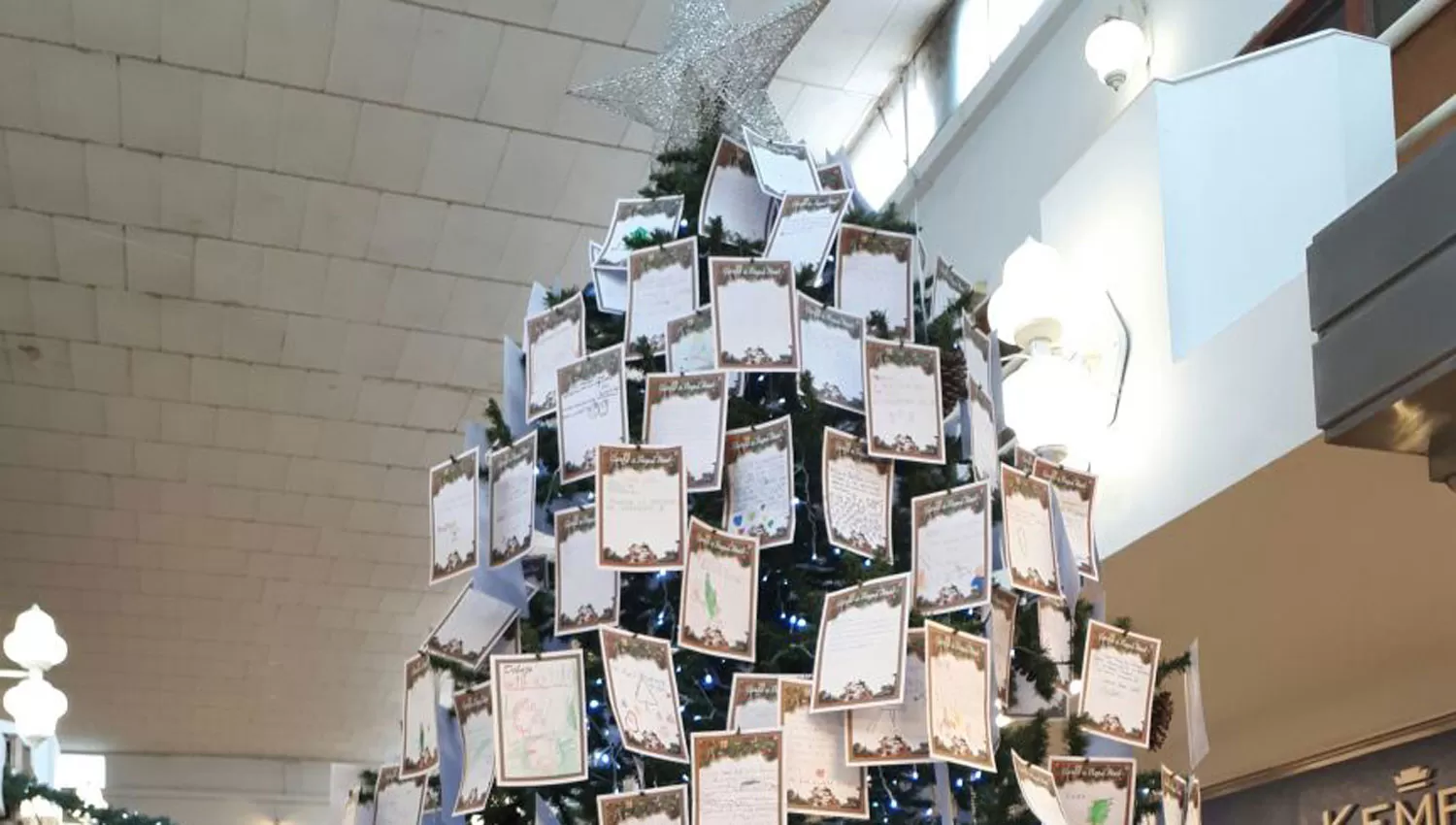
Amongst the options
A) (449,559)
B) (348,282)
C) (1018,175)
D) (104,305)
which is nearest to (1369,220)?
(449,559)

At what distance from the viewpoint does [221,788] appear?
1340cm

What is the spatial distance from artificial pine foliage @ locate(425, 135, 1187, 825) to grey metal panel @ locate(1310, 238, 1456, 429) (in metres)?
0.51

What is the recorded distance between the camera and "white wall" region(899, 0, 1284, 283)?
4.32 metres

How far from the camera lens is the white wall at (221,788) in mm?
13195

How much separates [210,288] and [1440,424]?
564 cm

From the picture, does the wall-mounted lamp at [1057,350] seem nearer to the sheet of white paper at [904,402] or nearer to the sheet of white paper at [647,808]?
the sheet of white paper at [904,402]

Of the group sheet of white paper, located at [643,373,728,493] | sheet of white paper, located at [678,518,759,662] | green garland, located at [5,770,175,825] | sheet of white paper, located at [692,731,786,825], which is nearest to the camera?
sheet of white paper, located at [692,731,786,825]

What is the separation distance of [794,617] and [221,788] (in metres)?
12.3

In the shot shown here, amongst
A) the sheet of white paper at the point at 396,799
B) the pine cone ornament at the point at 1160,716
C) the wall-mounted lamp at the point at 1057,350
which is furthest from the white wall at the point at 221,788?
the pine cone ornament at the point at 1160,716

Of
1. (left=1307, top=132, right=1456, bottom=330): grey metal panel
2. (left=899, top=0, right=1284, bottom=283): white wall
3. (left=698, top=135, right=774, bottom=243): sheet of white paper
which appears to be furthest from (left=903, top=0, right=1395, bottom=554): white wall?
(left=698, top=135, right=774, bottom=243): sheet of white paper

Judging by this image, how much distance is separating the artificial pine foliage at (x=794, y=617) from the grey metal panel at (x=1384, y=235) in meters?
0.58

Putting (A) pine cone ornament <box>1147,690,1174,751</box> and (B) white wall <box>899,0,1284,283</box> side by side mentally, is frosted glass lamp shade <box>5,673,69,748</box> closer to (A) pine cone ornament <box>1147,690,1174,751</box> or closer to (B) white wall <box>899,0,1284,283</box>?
(B) white wall <box>899,0,1284,283</box>

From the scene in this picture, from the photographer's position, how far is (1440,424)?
7.84ft

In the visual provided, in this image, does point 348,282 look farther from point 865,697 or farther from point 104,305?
point 865,697
